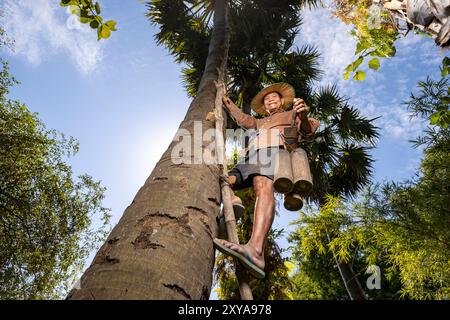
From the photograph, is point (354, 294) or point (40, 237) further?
point (40, 237)

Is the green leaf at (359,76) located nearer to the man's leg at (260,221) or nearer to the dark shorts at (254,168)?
the dark shorts at (254,168)

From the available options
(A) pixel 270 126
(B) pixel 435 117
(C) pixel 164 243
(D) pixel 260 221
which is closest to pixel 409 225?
(B) pixel 435 117

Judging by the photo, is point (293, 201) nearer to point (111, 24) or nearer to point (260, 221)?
point (260, 221)

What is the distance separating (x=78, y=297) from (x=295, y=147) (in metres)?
2.24

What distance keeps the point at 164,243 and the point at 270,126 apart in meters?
2.22

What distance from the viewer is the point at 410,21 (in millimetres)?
3986

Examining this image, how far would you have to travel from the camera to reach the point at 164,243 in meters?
1.25

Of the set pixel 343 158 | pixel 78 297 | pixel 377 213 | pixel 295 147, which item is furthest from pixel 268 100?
pixel 343 158

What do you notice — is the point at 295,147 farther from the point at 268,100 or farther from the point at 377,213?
the point at 377,213

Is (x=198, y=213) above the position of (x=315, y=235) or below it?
below

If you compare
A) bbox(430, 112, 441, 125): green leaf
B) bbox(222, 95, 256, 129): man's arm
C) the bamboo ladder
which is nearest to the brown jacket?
bbox(222, 95, 256, 129): man's arm

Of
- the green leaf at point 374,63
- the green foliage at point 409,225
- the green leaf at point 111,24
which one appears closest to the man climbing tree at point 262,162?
the green leaf at point 374,63

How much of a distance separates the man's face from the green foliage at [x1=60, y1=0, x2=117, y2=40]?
2250 mm

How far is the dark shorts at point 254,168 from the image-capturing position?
258cm
